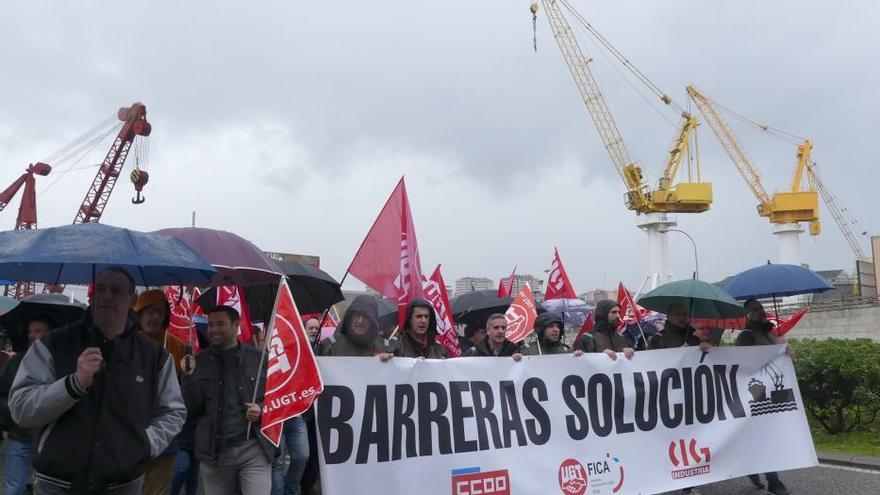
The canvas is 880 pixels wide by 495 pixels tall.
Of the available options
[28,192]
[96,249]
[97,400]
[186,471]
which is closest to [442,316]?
[186,471]

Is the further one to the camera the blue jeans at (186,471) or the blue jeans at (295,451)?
the blue jeans at (295,451)

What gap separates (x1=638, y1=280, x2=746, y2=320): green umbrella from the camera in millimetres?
6179

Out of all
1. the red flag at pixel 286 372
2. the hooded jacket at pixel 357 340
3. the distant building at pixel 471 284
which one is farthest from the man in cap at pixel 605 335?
the distant building at pixel 471 284

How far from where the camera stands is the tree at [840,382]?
895cm

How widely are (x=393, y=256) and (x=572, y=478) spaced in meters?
2.18

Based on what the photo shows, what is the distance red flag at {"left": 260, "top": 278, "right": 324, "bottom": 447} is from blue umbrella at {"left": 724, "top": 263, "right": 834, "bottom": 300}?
15.0ft

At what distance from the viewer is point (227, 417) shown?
4.12 m

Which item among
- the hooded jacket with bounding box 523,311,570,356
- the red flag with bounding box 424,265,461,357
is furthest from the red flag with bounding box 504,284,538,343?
the hooded jacket with bounding box 523,311,570,356

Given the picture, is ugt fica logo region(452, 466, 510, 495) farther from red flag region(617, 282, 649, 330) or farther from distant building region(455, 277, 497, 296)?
distant building region(455, 277, 497, 296)

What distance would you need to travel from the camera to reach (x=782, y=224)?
61156mm

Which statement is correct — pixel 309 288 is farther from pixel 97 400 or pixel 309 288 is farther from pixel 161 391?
pixel 97 400

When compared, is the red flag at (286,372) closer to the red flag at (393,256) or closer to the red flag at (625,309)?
the red flag at (393,256)

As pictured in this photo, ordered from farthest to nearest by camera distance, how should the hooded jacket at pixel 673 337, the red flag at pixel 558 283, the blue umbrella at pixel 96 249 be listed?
the red flag at pixel 558 283 < the hooded jacket at pixel 673 337 < the blue umbrella at pixel 96 249

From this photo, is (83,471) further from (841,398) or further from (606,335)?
(841,398)
